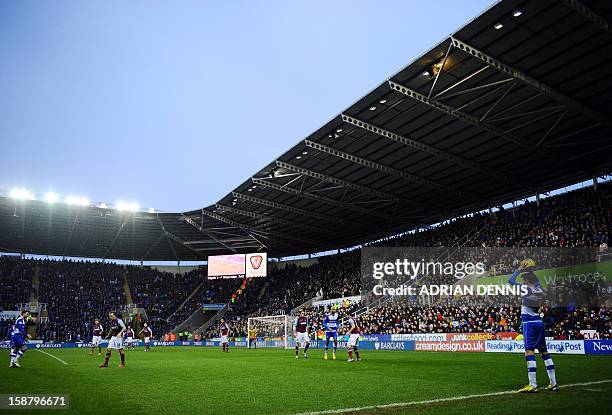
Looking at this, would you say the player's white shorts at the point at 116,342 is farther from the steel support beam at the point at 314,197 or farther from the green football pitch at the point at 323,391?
the steel support beam at the point at 314,197

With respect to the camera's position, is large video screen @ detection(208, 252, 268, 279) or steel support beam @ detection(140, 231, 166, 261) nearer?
large video screen @ detection(208, 252, 268, 279)

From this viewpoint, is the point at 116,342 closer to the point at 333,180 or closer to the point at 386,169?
the point at 333,180

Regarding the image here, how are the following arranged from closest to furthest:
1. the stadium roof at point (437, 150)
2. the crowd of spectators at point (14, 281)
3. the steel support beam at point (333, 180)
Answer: the stadium roof at point (437, 150) → the steel support beam at point (333, 180) → the crowd of spectators at point (14, 281)

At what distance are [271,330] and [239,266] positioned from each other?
11349 millimetres

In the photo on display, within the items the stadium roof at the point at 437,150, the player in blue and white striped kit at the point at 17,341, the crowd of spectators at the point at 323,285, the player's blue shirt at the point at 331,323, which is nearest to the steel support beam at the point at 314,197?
the stadium roof at the point at 437,150

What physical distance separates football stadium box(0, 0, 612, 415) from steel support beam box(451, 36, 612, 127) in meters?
0.10

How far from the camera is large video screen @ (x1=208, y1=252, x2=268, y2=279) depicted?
56938 millimetres

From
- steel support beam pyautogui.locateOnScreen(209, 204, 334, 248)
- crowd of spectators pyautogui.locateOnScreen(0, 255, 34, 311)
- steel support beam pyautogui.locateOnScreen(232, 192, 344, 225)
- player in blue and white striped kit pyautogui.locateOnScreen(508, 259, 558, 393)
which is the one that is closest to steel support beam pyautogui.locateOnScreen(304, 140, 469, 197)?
steel support beam pyautogui.locateOnScreen(232, 192, 344, 225)

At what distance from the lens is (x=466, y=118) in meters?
27.8

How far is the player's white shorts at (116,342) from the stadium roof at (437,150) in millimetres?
16822

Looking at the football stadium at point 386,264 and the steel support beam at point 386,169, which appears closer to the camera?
the football stadium at point 386,264

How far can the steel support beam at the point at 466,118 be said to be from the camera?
25.7 meters

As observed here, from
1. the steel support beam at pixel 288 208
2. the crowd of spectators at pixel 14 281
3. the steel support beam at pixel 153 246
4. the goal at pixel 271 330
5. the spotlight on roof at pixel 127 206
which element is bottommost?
the goal at pixel 271 330

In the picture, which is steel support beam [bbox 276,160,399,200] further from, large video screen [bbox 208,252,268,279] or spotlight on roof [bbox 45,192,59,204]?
spotlight on roof [bbox 45,192,59,204]
